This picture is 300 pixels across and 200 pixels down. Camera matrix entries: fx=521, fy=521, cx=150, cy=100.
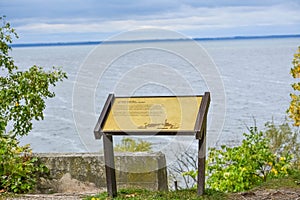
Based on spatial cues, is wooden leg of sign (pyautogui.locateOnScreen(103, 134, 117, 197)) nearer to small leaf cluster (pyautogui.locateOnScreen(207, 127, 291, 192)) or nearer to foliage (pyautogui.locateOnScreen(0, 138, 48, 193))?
foliage (pyautogui.locateOnScreen(0, 138, 48, 193))

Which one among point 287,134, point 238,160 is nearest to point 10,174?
point 238,160

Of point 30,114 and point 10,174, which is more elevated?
point 30,114

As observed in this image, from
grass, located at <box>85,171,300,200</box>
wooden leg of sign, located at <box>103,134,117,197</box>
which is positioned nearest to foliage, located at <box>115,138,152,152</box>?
grass, located at <box>85,171,300,200</box>

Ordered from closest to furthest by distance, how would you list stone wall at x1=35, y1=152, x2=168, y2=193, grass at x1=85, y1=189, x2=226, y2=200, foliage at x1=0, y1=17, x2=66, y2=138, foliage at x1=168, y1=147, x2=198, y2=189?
1. grass at x1=85, y1=189, x2=226, y2=200
2. stone wall at x1=35, y1=152, x2=168, y2=193
3. foliage at x1=0, y1=17, x2=66, y2=138
4. foliage at x1=168, y1=147, x2=198, y2=189

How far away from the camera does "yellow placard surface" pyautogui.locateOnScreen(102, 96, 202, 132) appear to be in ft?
20.3

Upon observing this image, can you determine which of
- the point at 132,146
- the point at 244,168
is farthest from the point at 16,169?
the point at 132,146

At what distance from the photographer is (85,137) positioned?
7.99 m

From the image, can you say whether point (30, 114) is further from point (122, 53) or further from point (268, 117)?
point (268, 117)

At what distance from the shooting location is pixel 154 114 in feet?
20.7

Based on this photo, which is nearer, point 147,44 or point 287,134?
point 147,44

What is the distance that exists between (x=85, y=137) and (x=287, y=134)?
465 centimetres

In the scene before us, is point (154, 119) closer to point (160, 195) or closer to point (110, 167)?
point (110, 167)

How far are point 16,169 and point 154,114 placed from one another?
2263mm

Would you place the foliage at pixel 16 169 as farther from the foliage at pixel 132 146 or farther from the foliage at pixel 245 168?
the foliage at pixel 132 146
